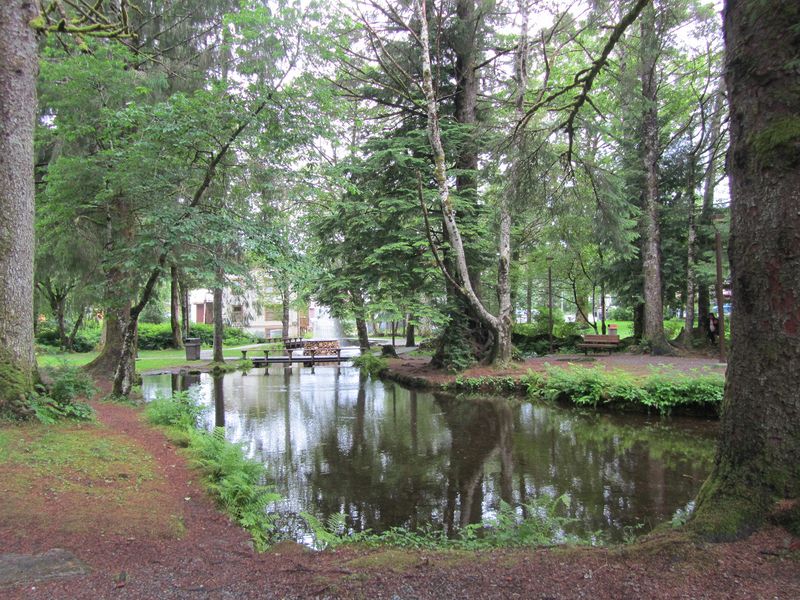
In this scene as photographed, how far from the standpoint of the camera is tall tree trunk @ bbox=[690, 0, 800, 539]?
2.66 meters

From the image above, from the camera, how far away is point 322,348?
22.6 meters

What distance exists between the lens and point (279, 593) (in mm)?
2580

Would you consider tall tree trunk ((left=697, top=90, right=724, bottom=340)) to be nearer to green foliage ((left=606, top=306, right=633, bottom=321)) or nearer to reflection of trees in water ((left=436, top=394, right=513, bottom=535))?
reflection of trees in water ((left=436, top=394, right=513, bottom=535))

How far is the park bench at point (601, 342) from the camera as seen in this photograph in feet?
59.9

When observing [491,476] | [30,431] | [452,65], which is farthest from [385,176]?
[30,431]

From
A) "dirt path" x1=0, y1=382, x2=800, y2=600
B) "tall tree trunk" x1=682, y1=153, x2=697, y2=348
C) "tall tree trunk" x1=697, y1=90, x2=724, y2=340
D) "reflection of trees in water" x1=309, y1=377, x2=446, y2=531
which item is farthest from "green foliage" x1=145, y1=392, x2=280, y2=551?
"tall tree trunk" x1=697, y1=90, x2=724, y2=340

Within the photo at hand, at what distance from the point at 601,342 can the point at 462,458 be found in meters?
13.0

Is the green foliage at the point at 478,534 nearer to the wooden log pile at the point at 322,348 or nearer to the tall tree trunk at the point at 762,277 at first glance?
the tall tree trunk at the point at 762,277

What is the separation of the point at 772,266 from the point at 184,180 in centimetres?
862

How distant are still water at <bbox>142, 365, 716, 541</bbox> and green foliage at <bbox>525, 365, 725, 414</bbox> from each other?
371mm

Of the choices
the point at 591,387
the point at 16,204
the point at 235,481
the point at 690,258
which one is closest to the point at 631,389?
the point at 591,387

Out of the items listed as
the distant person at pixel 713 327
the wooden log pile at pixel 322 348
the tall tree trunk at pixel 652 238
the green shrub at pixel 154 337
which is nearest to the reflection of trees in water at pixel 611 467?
the tall tree trunk at pixel 652 238

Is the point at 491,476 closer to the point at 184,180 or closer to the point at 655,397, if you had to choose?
the point at 655,397

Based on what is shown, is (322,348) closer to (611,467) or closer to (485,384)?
(485,384)
